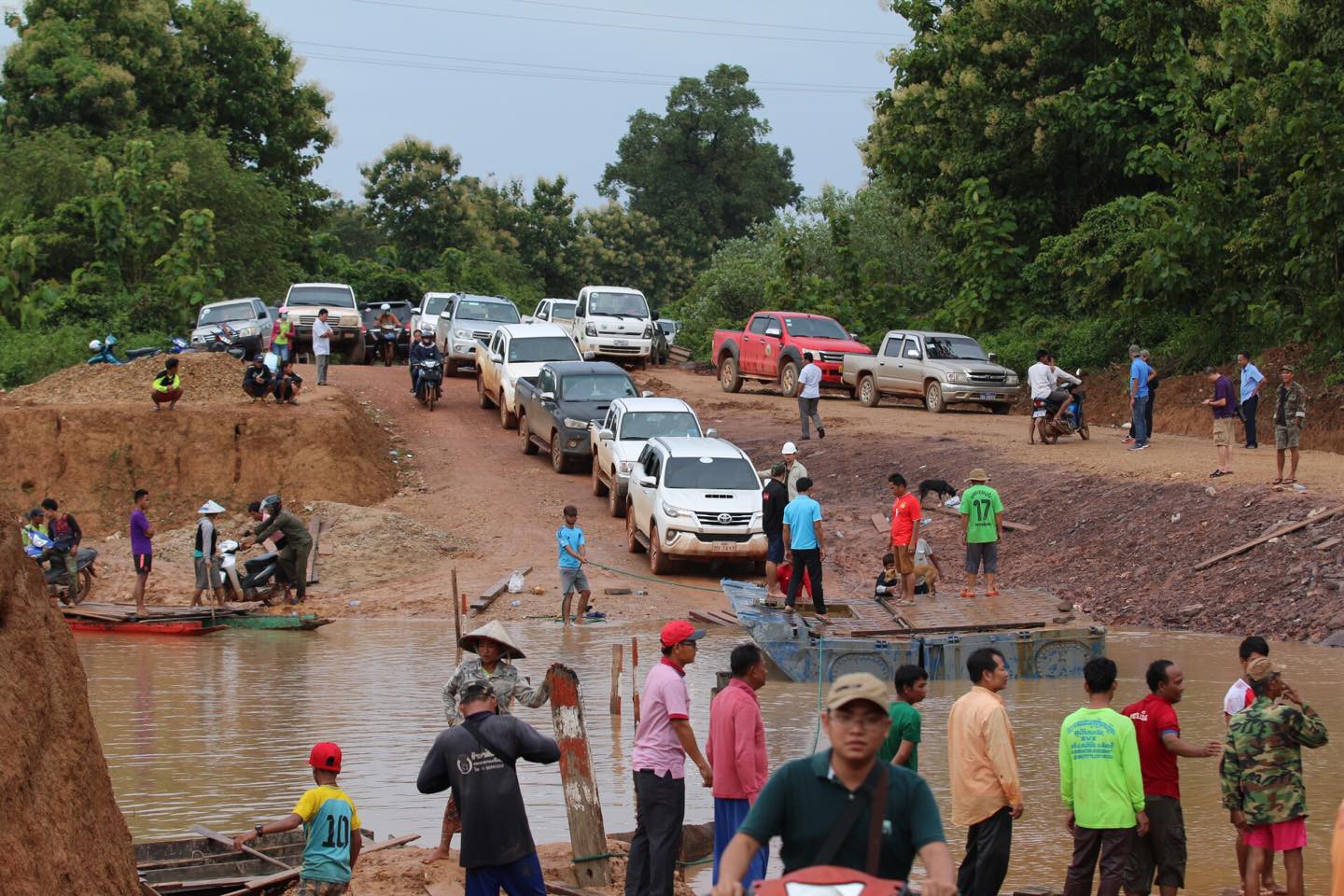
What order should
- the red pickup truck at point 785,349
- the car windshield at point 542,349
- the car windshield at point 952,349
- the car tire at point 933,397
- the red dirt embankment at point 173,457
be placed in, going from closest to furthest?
the red dirt embankment at point 173,457
the car windshield at point 542,349
the car tire at point 933,397
the car windshield at point 952,349
the red pickup truck at point 785,349

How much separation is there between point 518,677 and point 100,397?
73.3ft

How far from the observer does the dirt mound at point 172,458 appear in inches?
1045

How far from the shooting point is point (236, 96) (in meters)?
56.7

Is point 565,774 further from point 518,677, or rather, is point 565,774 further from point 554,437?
point 554,437

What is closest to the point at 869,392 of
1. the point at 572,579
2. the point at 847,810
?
the point at 572,579

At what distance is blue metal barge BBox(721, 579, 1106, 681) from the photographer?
1554cm

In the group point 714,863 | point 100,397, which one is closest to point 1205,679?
point 714,863

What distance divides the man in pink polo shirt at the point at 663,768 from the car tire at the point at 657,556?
14.3 m

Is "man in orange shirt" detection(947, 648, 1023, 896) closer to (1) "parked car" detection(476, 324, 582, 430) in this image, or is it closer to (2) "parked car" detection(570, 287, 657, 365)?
(1) "parked car" detection(476, 324, 582, 430)

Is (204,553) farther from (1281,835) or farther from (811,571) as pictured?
(1281,835)

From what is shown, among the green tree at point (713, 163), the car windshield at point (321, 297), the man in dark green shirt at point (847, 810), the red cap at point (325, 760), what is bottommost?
the red cap at point (325, 760)

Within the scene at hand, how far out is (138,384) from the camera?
29312 millimetres

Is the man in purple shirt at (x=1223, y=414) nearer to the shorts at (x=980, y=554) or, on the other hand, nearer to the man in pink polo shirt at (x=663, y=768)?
the shorts at (x=980, y=554)

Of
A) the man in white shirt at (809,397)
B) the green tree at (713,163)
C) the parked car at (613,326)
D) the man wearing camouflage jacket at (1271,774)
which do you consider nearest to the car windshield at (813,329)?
the parked car at (613,326)
